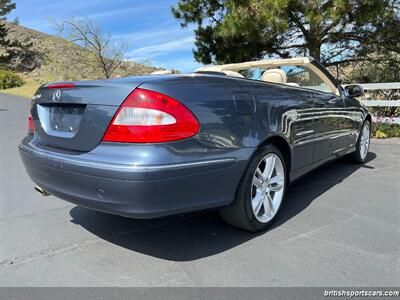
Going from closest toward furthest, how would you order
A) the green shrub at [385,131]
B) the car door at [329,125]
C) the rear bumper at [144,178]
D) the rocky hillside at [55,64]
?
the rear bumper at [144,178] → the car door at [329,125] → the green shrub at [385,131] → the rocky hillside at [55,64]

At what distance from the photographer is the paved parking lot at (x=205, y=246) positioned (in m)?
2.70

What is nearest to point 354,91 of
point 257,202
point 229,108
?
point 257,202

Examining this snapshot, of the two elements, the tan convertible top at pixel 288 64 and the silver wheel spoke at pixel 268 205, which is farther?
the tan convertible top at pixel 288 64

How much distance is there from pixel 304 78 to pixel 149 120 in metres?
3.12

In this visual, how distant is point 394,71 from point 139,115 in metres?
10.8

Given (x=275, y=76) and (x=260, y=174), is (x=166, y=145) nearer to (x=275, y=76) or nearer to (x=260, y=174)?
(x=260, y=174)

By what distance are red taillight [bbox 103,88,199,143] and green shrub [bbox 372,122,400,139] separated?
7.37 metres

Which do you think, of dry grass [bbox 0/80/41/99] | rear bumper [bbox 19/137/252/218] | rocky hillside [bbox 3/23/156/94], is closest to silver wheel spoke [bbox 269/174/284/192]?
rear bumper [bbox 19/137/252/218]

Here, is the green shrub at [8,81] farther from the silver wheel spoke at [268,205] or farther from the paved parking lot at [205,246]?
the silver wheel spoke at [268,205]

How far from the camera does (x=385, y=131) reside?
8.98m

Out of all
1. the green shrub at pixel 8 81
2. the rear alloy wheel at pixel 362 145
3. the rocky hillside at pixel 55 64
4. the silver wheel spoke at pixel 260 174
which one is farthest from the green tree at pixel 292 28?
the green shrub at pixel 8 81

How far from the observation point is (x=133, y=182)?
252cm

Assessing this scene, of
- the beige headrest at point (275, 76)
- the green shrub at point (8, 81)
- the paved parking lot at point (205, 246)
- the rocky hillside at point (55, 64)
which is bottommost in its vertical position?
the paved parking lot at point (205, 246)

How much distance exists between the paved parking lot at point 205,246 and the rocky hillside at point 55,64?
72.5 ft
